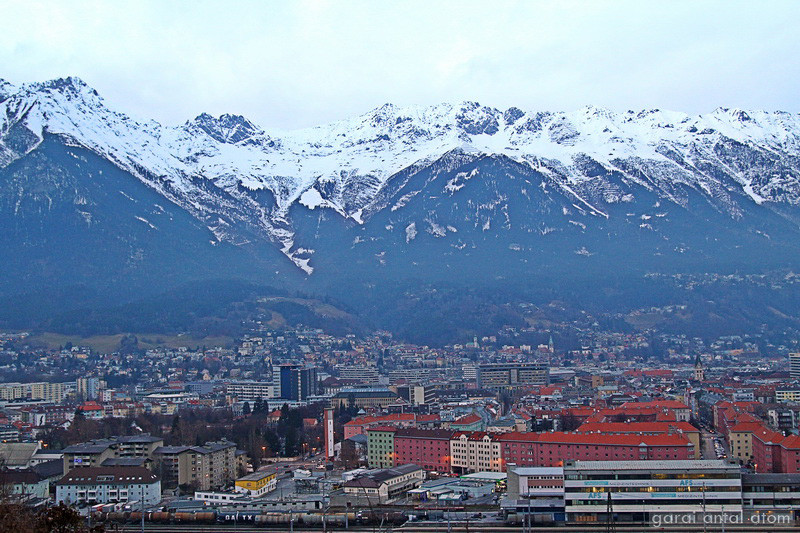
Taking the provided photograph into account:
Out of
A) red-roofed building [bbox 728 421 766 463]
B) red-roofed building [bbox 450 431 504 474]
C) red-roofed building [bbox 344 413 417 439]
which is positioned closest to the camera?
red-roofed building [bbox 450 431 504 474]

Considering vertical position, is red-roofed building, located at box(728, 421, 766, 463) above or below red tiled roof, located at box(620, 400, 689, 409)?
below

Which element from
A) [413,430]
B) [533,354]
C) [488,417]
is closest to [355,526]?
[413,430]

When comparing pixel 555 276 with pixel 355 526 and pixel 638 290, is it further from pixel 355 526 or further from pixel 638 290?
pixel 355 526

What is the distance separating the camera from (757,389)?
90312 millimetres

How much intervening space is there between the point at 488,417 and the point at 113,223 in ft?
429

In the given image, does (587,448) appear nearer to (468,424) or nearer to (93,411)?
(468,424)

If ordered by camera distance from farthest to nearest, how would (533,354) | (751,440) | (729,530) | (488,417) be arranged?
(533,354)
(488,417)
(751,440)
(729,530)

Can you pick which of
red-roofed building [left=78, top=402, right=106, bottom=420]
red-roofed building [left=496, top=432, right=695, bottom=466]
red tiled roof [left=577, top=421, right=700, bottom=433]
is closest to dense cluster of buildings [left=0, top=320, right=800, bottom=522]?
red-roofed building [left=496, top=432, right=695, bottom=466]

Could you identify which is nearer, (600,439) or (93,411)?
(600,439)

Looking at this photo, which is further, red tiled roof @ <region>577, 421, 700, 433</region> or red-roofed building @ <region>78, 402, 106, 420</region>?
red-roofed building @ <region>78, 402, 106, 420</region>

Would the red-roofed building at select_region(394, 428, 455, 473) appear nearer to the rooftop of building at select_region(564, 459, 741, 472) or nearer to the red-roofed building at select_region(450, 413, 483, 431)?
the red-roofed building at select_region(450, 413, 483, 431)

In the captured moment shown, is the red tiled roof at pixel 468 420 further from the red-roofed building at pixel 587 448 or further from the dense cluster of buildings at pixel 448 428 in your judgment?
the red-roofed building at pixel 587 448

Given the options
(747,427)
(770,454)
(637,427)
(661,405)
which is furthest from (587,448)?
(661,405)

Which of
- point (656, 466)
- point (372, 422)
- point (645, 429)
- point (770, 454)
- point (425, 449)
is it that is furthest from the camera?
point (372, 422)
